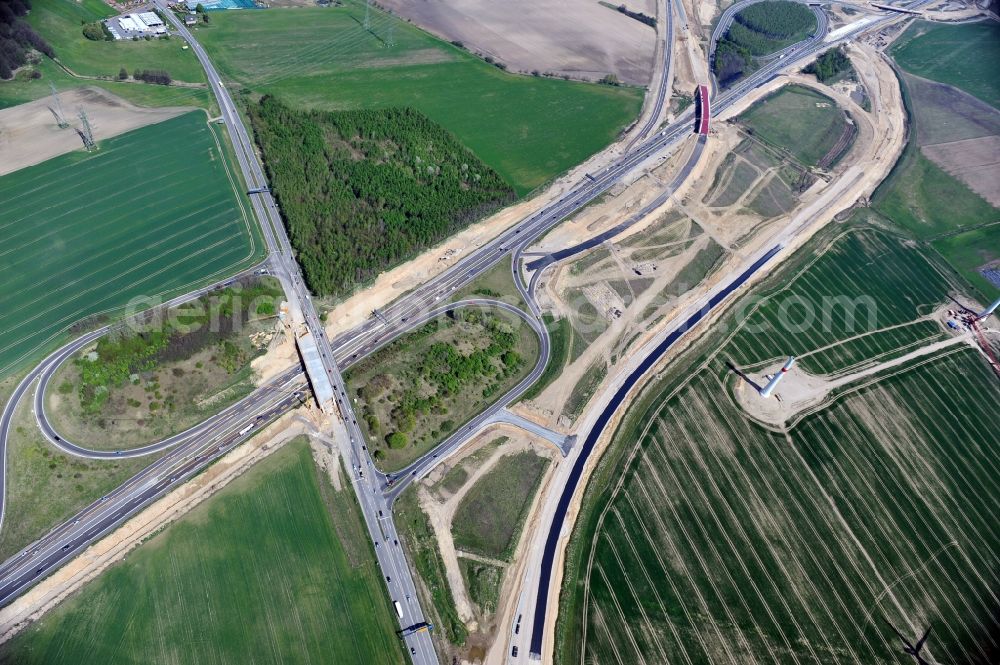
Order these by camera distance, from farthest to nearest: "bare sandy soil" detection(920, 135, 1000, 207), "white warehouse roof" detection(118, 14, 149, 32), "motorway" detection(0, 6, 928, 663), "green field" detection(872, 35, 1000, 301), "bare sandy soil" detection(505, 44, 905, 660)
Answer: "white warehouse roof" detection(118, 14, 149, 32)
"bare sandy soil" detection(920, 135, 1000, 207)
"green field" detection(872, 35, 1000, 301)
"bare sandy soil" detection(505, 44, 905, 660)
"motorway" detection(0, 6, 928, 663)

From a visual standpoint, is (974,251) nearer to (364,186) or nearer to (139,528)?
(364,186)

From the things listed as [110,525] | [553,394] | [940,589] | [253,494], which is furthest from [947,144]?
[110,525]

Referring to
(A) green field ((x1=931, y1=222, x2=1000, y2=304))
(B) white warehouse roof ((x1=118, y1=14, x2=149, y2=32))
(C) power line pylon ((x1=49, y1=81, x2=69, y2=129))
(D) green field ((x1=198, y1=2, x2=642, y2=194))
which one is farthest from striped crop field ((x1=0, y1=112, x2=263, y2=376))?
(A) green field ((x1=931, y1=222, x2=1000, y2=304))

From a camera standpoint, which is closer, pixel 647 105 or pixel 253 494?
pixel 253 494

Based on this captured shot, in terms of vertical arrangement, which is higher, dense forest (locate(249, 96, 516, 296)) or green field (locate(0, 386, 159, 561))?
dense forest (locate(249, 96, 516, 296))

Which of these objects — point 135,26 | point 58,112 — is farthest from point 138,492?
point 135,26

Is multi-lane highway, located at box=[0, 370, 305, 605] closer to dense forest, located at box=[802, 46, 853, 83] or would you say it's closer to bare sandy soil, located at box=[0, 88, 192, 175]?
bare sandy soil, located at box=[0, 88, 192, 175]

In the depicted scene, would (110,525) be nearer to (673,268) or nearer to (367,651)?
(367,651)
